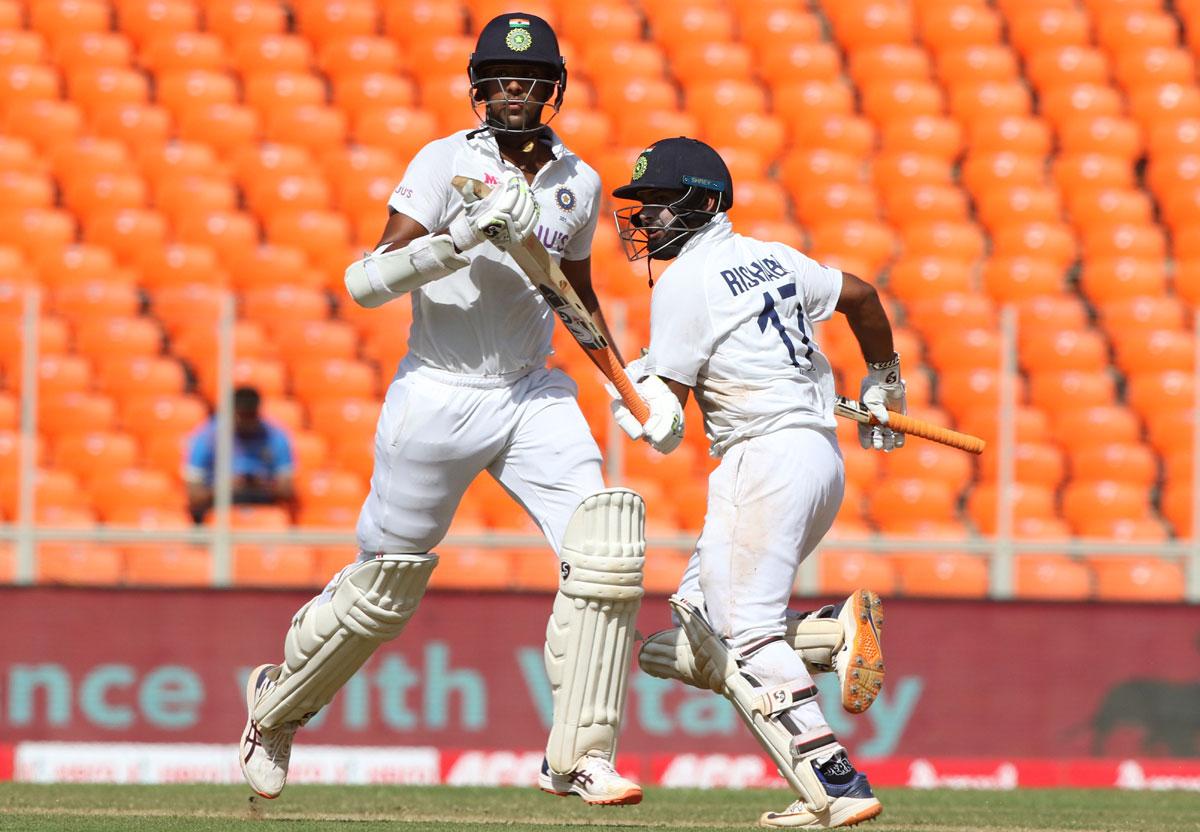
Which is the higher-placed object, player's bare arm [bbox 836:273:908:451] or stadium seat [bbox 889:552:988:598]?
player's bare arm [bbox 836:273:908:451]

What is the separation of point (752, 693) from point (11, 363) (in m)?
5.00

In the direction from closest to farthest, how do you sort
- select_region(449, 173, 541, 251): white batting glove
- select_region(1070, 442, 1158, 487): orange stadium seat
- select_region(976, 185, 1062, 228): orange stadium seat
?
select_region(449, 173, 541, 251): white batting glove < select_region(1070, 442, 1158, 487): orange stadium seat < select_region(976, 185, 1062, 228): orange stadium seat

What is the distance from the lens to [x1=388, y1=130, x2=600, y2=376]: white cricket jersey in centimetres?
557

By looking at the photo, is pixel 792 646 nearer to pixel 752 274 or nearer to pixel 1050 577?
pixel 752 274

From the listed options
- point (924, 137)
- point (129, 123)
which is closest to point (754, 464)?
point (924, 137)

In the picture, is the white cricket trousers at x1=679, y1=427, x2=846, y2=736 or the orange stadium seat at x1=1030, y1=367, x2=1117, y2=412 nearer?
the white cricket trousers at x1=679, y1=427, x2=846, y2=736

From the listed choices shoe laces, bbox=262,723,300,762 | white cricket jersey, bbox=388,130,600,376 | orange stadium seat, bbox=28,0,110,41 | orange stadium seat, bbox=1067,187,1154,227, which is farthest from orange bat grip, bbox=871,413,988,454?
orange stadium seat, bbox=28,0,110,41

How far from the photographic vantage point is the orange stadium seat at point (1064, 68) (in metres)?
13.1

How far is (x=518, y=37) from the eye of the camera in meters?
5.59

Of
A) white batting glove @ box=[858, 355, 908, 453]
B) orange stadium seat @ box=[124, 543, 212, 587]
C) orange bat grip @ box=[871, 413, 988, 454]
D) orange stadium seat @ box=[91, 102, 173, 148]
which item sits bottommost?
orange stadium seat @ box=[124, 543, 212, 587]

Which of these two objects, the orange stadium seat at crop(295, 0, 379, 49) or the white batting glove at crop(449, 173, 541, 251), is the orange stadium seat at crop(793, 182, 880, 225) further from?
the white batting glove at crop(449, 173, 541, 251)

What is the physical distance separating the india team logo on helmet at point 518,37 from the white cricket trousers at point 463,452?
96cm

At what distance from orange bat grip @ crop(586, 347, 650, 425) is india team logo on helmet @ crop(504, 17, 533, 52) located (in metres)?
0.94

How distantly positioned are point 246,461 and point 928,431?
403cm
